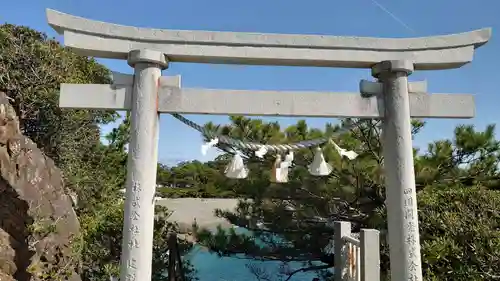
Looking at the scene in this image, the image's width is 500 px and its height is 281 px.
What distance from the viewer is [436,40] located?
2.68 meters

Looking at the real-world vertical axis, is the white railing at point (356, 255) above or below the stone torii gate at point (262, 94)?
below

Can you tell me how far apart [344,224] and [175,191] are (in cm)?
941

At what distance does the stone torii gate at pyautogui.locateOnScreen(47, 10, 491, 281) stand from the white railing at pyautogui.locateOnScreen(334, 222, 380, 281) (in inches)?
7.1

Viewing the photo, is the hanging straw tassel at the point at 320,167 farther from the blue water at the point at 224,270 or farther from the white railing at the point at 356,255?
the blue water at the point at 224,270

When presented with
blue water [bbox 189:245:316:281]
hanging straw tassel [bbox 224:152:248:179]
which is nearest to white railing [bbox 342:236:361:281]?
hanging straw tassel [bbox 224:152:248:179]

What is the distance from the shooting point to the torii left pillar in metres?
2.34

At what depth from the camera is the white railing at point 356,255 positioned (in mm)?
2668

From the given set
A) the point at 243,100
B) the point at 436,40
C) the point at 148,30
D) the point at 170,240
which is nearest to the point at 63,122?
the point at 170,240

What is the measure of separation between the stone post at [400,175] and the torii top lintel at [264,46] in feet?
0.54

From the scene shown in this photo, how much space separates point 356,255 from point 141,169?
195 cm

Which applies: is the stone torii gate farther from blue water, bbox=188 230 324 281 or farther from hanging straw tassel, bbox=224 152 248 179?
blue water, bbox=188 230 324 281

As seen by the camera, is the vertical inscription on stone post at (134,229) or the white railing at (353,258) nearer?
the vertical inscription on stone post at (134,229)

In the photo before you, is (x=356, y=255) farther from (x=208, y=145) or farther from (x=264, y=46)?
(x=264, y=46)

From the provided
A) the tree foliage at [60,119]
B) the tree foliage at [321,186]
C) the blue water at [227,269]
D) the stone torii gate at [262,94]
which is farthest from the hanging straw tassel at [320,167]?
the blue water at [227,269]
